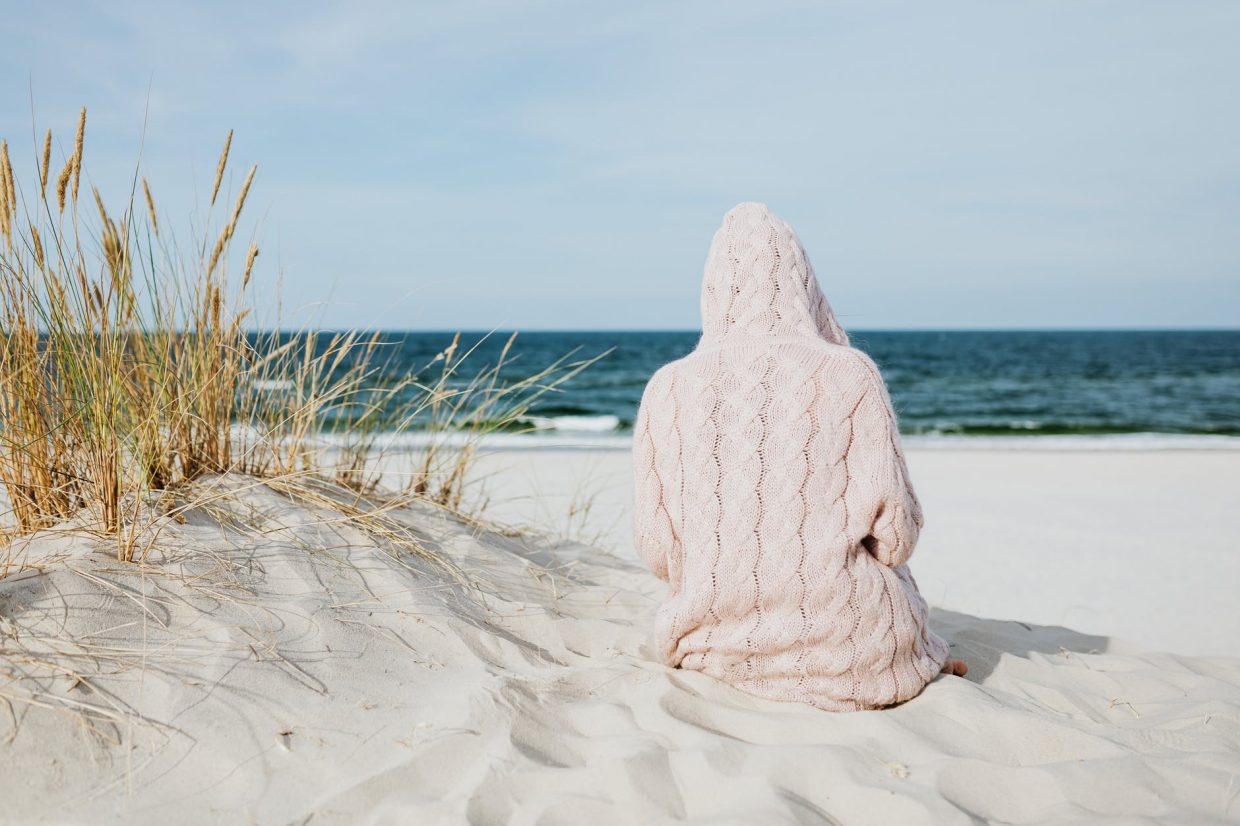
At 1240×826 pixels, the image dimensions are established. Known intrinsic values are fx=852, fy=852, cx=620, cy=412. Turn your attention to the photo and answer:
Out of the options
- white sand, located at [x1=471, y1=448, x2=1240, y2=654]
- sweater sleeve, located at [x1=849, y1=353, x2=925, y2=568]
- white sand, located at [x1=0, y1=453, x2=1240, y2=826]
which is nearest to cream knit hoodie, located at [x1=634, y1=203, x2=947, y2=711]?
sweater sleeve, located at [x1=849, y1=353, x2=925, y2=568]

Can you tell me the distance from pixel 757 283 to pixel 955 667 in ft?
3.99

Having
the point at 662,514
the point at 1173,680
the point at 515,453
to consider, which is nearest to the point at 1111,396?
the point at 515,453

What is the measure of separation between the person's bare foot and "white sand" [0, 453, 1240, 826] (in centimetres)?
9

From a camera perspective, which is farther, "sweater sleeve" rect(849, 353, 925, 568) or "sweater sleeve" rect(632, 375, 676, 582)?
"sweater sleeve" rect(632, 375, 676, 582)

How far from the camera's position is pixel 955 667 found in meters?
2.38

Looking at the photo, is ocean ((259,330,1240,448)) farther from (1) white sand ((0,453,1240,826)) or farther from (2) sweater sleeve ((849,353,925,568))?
(2) sweater sleeve ((849,353,925,568))

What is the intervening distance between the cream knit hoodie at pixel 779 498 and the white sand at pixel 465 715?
11 centimetres

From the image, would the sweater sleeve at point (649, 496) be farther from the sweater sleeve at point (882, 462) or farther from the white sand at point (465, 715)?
the sweater sleeve at point (882, 462)

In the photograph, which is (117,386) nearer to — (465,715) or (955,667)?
(465,715)

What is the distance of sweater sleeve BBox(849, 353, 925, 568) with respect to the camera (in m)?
1.97

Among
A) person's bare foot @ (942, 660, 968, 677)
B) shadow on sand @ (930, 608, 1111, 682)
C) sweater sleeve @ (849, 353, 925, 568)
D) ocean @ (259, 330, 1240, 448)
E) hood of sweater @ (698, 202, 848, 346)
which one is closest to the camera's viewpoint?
sweater sleeve @ (849, 353, 925, 568)

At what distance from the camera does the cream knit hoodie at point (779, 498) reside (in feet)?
6.55

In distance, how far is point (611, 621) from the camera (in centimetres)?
283

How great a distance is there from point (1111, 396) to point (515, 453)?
15.0 metres
